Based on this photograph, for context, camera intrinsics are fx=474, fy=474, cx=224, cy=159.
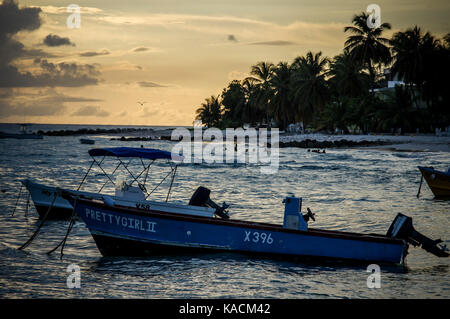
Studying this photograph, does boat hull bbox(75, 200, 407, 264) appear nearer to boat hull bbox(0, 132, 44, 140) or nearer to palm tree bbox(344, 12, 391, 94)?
palm tree bbox(344, 12, 391, 94)

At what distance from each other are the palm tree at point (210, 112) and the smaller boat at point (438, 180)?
321 feet

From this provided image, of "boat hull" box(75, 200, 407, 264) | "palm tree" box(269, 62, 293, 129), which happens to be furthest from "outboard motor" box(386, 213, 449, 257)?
"palm tree" box(269, 62, 293, 129)

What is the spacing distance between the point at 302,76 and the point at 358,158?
30.5 m

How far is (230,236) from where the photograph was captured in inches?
450

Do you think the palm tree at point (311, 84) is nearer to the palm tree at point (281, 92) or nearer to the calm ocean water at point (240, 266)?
the palm tree at point (281, 92)

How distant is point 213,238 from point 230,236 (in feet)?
1.37

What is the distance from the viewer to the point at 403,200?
73.3 ft

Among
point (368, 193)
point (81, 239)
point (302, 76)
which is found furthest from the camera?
point (302, 76)

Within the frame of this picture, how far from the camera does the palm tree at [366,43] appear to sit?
6494 cm

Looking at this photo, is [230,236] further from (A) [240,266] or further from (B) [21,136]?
(B) [21,136]

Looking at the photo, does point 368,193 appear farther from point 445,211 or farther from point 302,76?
point 302,76

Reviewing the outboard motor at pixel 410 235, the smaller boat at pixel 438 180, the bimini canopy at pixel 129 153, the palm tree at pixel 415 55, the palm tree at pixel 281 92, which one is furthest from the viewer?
the palm tree at pixel 281 92

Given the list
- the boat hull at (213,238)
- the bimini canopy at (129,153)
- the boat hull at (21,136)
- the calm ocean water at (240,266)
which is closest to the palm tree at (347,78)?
the calm ocean water at (240,266)
